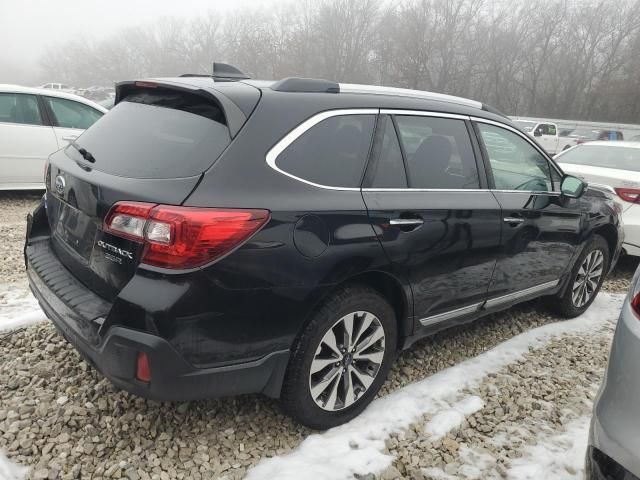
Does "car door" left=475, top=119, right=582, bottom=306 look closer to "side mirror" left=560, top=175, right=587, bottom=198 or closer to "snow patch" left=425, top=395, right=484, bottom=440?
"side mirror" left=560, top=175, right=587, bottom=198

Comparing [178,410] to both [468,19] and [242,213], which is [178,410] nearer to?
[242,213]

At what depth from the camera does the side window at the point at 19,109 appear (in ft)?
21.3

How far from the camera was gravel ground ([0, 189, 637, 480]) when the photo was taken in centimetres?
228

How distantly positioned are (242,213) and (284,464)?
1188 mm

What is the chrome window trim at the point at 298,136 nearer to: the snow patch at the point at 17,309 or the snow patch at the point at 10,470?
the snow patch at the point at 10,470

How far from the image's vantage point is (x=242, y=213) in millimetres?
2010

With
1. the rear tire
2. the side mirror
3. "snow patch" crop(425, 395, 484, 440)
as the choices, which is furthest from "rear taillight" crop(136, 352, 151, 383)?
the rear tire

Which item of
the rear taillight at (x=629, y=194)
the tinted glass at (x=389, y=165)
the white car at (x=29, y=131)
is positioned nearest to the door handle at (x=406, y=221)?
the tinted glass at (x=389, y=165)

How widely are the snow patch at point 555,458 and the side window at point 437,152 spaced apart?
145cm

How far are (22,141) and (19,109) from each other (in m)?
0.44

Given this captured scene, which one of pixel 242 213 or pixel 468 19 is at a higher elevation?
pixel 468 19

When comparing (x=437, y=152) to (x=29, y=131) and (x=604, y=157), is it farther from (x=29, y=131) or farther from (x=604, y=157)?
(x=29, y=131)

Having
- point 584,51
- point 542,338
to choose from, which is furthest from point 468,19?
point 542,338

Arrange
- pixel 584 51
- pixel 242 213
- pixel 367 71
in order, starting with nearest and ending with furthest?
pixel 242 213, pixel 584 51, pixel 367 71
